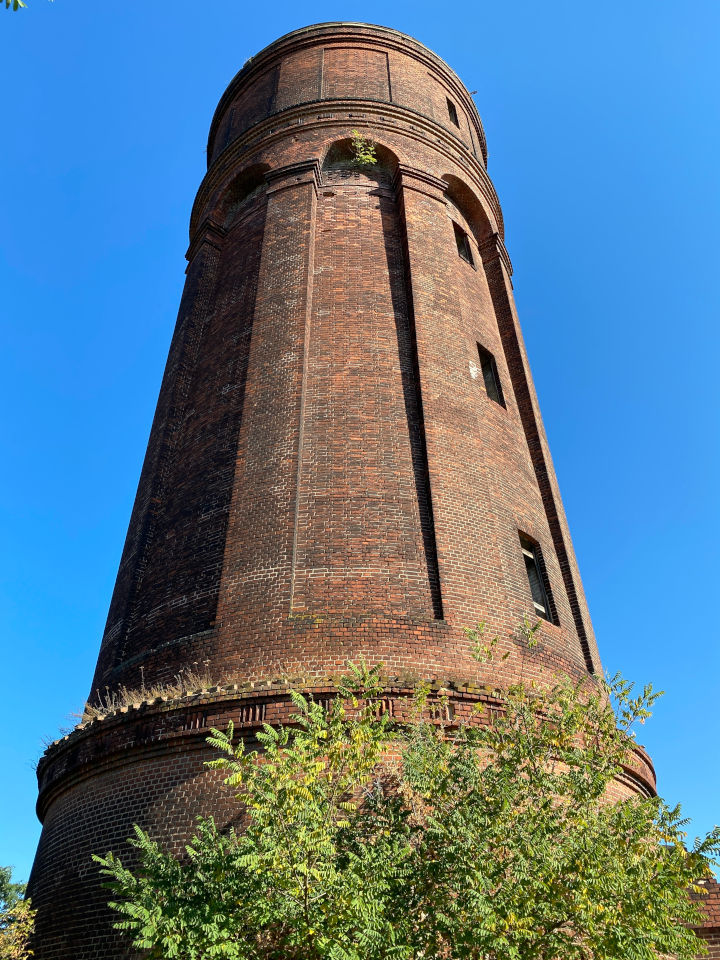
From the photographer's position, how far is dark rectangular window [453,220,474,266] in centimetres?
1592

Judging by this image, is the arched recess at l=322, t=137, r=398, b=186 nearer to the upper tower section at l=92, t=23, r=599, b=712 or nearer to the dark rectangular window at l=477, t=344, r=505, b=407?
the upper tower section at l=92, t=23, r=599, b=712

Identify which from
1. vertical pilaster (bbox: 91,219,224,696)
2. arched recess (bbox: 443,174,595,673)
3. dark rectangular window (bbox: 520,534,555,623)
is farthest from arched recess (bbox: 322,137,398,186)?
dark rectangular window (bbox: 520,534,555,623)

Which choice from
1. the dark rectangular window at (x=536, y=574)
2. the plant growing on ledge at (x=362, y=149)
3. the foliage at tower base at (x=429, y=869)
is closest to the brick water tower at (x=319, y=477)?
the dark rectangular window at (x=536, y=574)

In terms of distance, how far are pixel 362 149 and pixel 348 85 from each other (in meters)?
2.59

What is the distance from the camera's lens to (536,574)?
1188 centimetres

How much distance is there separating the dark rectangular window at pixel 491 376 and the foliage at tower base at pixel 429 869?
8.20m

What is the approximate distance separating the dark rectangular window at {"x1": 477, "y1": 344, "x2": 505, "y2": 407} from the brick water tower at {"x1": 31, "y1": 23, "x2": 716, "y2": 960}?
4 centimetres

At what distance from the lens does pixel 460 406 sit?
38.5ft

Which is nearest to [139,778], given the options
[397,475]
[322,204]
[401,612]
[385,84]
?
[401,612]

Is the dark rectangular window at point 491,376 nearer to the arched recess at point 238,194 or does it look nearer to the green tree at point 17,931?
the arched recess at point 238,194

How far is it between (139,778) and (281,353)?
6518 mm

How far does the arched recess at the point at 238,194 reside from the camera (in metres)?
16.3

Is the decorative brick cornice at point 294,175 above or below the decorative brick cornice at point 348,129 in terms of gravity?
below

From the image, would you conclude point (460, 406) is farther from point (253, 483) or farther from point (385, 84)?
point (385, 84)
